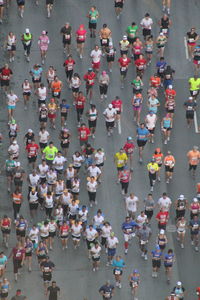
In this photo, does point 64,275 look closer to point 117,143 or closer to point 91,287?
point 91,287

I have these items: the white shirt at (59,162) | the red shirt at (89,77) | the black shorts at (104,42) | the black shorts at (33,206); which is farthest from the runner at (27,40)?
the black shorts at (33,206)

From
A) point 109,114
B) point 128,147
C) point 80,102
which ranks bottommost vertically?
point 128,147

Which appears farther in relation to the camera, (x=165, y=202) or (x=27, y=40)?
(x=27, y=40)

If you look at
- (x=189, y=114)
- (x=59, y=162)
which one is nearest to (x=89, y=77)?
(x=189, y=114)

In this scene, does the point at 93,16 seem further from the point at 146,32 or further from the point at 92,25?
the point at 146,32

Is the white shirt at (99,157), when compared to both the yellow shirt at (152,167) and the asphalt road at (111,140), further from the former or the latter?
the yellow shirt at (152,167)

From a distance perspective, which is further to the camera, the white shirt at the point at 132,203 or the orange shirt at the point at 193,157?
the orange shirt at the point at 193,157

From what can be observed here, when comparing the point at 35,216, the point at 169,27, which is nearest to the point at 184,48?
the point at 169,27

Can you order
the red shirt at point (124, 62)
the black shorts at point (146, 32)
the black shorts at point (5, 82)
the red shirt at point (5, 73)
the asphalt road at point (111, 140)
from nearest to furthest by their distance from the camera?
the asphalt road at point (111, 140) → the red shirt at point (5, 73) → the black shorts at point (5, 82) → the red shirt at point (124, 62) → the black shorts at point (146, 32)
